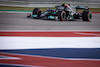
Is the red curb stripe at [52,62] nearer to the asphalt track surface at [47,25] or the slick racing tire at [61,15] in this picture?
the asphalt track surface at [47,25]

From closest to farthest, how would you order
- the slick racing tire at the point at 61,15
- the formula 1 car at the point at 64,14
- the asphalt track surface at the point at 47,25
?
the asphalt track surface at the point at 47,25, the slick racing tire at the point at 61,15, the formula 1 car at the point at 64,14

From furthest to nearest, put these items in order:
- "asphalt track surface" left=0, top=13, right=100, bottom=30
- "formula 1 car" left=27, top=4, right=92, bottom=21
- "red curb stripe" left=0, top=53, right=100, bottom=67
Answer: "formula 1 car" left=27, top=4, right=92, bottom=21 < "asphalt track surface" left=0, top=13, right=100, bottom=30 < "red curb stripe" left=0, top=53, right=100, bottom=67

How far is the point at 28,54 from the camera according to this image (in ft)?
10.8

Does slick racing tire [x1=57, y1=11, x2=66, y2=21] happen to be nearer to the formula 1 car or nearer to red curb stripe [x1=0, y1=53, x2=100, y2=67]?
the formula 1 car

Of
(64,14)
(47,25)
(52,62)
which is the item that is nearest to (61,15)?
(64,14)

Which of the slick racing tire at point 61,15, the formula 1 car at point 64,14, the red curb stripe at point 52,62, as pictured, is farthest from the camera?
the formula 1 car at point 64,14

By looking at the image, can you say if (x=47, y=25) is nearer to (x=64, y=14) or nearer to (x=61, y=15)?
(x=61, y=15)

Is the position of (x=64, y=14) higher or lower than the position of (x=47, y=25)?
higher

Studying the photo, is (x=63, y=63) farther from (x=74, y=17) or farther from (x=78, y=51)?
(x=74, y=17)

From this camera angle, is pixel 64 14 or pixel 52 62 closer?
pixel 52 62

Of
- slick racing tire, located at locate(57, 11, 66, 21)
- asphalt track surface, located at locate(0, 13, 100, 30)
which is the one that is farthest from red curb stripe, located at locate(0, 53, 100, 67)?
slick racing tire, located at locate(57, 11, 66, 21)

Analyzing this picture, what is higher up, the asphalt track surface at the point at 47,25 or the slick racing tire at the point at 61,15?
the slick racing tire at the point at 61,15

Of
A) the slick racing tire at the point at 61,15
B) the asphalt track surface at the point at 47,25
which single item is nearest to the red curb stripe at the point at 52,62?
the asphalt track surface at the point at 47,25

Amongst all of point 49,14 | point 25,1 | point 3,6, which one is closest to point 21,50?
point 49,14
